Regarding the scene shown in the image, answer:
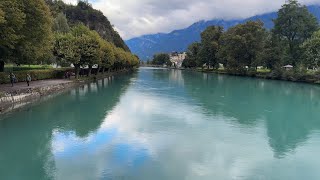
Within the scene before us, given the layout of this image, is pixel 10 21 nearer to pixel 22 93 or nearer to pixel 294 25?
pixel 22 93

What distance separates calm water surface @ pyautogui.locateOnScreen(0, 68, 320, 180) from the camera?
1488 cm

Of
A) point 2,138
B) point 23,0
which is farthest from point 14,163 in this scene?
point 23,0

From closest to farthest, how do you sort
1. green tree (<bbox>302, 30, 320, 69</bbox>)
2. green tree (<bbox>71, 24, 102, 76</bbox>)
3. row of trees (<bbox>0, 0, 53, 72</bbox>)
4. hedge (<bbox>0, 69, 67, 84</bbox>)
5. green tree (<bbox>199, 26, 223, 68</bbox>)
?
row of trees (<bbox>0, 0, 53, 72</bbox>) → hedge (<bbox>0, 69, 67, 84</bbox>) → green tree (<bbox>71, 24, 102, 76</bbox>) → green tree (<bbox>302, 30, 320, 69</bbox>) → green tree (<bbox>199, 26, 223, 68</bbox>)

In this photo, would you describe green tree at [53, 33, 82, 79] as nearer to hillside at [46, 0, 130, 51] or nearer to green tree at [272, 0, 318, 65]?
green tree at [272, 0, 318, 65]

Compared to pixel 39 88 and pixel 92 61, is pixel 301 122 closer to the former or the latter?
pixel 39 88

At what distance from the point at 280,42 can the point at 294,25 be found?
493 cm

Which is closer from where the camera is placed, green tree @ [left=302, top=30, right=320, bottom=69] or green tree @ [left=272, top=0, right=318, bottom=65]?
green tree @ [left=302, top=30, right=320, bottom=69]

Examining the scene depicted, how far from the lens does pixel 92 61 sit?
61156mm

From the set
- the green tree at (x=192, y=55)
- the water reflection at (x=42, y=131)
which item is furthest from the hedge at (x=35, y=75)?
the green tree at (x=192, y=55)

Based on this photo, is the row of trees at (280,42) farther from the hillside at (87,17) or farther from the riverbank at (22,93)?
the hillside at (87,17)

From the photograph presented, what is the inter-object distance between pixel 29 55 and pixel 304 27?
65.8m

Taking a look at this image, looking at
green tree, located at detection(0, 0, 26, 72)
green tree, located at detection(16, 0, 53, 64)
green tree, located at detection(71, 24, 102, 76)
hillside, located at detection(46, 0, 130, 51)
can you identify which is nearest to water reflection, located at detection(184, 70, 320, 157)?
green tree, located at detection(16, 0, 53, 64)

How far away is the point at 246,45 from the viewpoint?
315 ft

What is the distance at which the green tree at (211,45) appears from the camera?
415 feet
